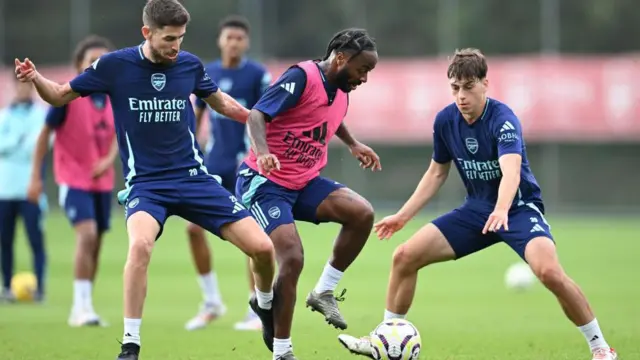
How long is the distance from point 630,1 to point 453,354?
23856 mm

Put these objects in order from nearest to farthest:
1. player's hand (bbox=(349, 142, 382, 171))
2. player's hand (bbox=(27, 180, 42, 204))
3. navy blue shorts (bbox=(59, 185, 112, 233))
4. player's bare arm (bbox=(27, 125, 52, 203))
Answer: player's hand (bbox=(349, 142, 382, 171)) → navy blue shorts (bbox=(59, 185, 112, 233)) → player's bare arm (bbox=(27, 125, 52, 203)) → player's hand (bbox=(27, 180, 42, 204))

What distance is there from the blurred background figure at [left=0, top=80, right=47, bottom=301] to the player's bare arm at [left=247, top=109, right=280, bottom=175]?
633cm

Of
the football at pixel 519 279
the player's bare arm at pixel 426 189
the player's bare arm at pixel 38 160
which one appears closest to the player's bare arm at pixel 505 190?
the player's bare arm at pixel 426 189

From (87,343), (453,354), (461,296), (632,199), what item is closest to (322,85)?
(453,354)

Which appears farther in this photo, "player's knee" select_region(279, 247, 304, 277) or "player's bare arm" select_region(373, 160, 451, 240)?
"player's bare arm" select_region(373, 160, 451, 240)

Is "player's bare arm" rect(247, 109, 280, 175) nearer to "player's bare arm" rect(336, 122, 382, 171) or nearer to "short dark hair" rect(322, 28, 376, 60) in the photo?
"short dark hair" rect(322, 28, 376, 60)

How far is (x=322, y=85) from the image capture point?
830 cm

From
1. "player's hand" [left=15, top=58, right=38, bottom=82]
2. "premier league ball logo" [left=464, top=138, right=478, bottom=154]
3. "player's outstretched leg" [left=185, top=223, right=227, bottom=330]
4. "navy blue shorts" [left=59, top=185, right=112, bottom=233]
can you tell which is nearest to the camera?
"player's hand" [left=15, top=58, right=38, bottom=82]

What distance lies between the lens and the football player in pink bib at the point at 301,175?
312 inches

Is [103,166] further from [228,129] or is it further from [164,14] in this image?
[164,14]

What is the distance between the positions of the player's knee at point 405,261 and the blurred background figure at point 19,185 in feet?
21.5

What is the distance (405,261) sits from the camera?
27.2ft

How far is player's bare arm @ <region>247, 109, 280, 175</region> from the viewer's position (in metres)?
7.73

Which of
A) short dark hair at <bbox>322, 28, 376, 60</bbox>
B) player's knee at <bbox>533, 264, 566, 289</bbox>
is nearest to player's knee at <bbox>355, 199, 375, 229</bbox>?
short dark hair at <bbox>322, 28, 376, 60</bbox>
